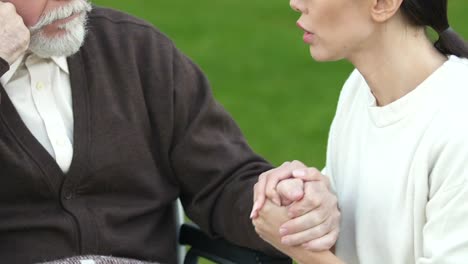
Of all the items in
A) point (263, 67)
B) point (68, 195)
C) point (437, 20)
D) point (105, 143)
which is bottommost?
point (263, 67)

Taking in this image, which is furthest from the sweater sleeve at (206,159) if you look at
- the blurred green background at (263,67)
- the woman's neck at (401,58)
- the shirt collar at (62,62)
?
the blurred green background at (263,67)

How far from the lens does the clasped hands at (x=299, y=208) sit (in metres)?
3.55

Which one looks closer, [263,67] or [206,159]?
[206,159]

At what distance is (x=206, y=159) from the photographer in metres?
4.11

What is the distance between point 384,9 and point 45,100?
44.5 inches

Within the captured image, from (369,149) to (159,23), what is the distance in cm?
623

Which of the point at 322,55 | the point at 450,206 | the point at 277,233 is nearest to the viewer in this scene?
the point at 450,206

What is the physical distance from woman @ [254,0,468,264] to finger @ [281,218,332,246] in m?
0.05

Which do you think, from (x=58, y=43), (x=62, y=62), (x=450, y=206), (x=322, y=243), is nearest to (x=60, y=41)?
(x=58, y=43)

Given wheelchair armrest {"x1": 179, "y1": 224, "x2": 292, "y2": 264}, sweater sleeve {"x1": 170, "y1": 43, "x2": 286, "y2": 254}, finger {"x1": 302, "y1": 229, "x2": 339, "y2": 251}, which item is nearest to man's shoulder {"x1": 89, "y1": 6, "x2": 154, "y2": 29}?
sweater sleeve {"x1": 170, "y1": 43, "x2": 286, "y2": 254}

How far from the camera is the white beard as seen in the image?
385cm

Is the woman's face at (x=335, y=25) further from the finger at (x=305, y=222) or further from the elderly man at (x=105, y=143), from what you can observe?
the elderly man at (x=105, y=143)

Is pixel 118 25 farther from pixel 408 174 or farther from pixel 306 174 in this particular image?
pixel 408 174

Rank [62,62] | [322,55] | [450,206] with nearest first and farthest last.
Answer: [450,206] < [322,55] < [62,62]
